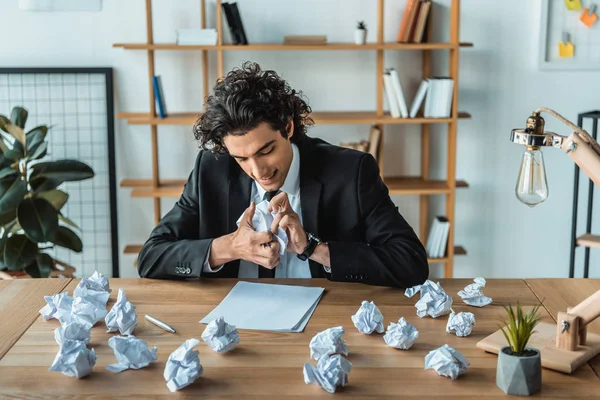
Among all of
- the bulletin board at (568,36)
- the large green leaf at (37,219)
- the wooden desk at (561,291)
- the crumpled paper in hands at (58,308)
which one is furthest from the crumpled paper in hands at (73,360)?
the bulletin board at (568,36)

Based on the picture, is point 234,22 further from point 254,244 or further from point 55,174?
point 254,244

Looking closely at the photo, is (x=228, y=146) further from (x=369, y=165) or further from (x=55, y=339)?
(x=55, y=339)

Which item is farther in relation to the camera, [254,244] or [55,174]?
[55,174]

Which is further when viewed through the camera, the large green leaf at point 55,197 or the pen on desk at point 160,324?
the large green leaf at point 55,197

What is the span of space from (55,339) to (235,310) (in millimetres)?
400

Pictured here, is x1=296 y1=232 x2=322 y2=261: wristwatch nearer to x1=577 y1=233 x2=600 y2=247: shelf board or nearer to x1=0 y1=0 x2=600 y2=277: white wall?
x1=0 y1=0 x2=600 y2=277: white wall

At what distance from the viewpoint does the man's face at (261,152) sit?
78.4 inches

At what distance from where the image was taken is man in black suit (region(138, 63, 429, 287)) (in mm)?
1916

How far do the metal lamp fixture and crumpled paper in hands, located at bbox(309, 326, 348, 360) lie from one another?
433 millimetres

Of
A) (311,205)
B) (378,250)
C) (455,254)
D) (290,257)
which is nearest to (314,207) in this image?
(311,205)

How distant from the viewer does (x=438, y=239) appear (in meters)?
3.80

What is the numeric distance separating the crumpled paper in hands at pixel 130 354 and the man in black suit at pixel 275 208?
0.54 m

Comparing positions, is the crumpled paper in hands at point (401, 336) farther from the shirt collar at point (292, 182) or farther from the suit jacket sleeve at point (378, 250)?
the shirt collar at point (292, 182)

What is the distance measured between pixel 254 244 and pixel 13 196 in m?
1.79
